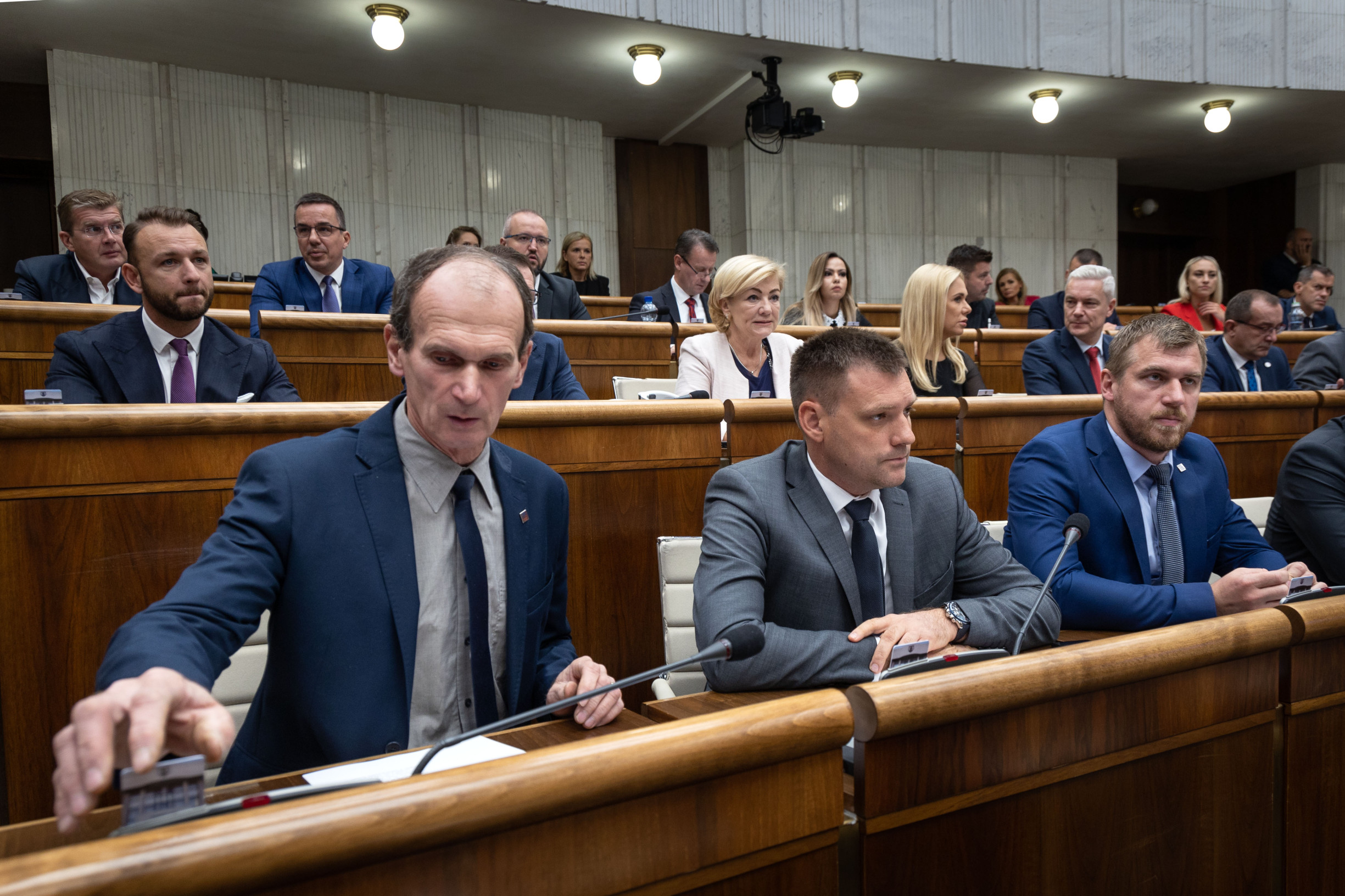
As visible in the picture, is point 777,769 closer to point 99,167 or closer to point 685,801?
point 685,801

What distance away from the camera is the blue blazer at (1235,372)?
12.6 ft

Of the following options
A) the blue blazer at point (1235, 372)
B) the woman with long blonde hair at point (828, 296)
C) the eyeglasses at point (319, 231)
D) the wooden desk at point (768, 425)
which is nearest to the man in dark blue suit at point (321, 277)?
the eyeglasses at point (319, 231)

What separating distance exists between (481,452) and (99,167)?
5892mm

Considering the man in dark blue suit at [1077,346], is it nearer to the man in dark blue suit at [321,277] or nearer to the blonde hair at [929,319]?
the blonde hair at [929,319]

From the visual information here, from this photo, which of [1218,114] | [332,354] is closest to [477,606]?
[332,354]

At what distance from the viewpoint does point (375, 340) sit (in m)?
3.23

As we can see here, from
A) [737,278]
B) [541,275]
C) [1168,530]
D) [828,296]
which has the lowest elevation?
[1168,530]

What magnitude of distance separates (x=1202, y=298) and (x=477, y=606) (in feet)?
16.7

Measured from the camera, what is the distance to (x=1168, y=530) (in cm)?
187

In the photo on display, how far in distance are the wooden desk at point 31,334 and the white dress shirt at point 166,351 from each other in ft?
1.43

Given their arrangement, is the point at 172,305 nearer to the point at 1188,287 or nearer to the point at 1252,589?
the point at 1252,589

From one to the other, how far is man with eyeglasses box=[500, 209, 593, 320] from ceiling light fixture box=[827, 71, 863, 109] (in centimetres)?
281

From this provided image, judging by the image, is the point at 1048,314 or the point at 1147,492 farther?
the point at 1048,314

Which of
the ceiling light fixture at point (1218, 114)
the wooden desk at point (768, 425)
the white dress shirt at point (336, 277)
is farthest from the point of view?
the ceiling light fixture at point (1218, 114)
